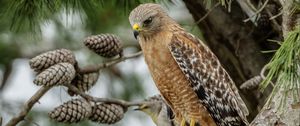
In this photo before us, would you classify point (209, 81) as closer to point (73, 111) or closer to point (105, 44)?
point (105, 44)

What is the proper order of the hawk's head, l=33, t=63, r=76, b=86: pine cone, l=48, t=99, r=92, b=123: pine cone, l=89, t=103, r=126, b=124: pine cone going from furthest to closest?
the hawk's head < l=89, t=103, r=126, b=124: pine cone < l=48, t=99, r=92, b=123: pine cone < l=33, t=63, r=76, b=86: pine cone

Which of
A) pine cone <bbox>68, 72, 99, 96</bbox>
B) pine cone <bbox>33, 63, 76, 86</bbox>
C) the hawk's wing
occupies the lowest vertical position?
the hawk's wing

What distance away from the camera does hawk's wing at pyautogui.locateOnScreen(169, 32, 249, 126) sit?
480 centimetres

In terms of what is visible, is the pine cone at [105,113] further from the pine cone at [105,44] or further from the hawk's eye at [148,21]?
the hawk's eye at [148,21]

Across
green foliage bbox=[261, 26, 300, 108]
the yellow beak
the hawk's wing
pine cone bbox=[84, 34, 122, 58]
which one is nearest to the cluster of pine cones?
pine cone bbox=[84, 34, 122, 58]

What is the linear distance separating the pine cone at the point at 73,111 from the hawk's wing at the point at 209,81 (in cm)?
57

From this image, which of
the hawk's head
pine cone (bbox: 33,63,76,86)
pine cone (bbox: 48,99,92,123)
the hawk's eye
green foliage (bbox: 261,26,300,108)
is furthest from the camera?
the hawk's eye

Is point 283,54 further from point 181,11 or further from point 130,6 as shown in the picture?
point 181,11

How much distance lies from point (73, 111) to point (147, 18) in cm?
68

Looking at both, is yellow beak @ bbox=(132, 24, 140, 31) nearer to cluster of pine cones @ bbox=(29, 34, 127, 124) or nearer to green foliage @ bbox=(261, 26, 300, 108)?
cluster of pine cones @ bbox=(29, 34, 127, 124)

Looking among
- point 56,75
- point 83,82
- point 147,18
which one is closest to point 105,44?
point 83,82

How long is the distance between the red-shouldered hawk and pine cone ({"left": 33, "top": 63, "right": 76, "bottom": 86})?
1.72 ft

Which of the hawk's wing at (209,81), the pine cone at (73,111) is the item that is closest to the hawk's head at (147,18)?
the hawk's wing at (209,81)

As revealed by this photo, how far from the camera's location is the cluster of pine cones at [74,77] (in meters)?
4.31
